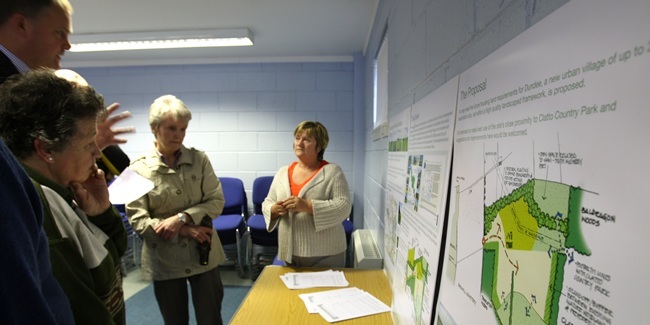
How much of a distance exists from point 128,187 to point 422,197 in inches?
51.2

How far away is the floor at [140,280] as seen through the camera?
124 inches

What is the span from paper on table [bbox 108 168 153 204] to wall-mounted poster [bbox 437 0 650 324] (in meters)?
1.37

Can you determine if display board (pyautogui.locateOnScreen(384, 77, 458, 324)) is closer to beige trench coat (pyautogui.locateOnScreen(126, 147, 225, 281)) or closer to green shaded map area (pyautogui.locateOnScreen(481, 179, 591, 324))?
green shaded map area (pyautogui.locateOnScreen(481, 179, 591, 324))

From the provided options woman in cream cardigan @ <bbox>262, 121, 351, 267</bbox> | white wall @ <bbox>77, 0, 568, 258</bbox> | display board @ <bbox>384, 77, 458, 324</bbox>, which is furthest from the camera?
white wall @ <bbox>77, 0, 568, 258</bbox>

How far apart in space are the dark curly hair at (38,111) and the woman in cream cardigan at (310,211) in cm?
109

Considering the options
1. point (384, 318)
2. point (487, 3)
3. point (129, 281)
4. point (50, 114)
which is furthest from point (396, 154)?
point (129, 281)

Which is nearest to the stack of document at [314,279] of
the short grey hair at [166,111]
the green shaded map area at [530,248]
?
the short grey hair at [166,111]

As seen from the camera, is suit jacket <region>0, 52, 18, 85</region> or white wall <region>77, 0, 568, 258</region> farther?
white wall <region>77, 0, 568, 258</region>

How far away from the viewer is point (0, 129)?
77 cm

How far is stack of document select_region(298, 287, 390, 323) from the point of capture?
1.26m

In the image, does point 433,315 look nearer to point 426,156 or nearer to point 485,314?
point 485,314

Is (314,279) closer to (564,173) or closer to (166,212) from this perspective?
(166,212)

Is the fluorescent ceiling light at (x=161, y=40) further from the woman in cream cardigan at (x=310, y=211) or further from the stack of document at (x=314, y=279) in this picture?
the stack of document at (x=314, y=279)

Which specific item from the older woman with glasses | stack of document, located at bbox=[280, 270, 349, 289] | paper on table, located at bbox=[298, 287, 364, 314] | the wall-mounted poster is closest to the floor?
stack of document, located at bbox=[280, 270, 349, 289]
